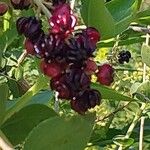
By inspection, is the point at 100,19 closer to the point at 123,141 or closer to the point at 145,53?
the point at 145,53

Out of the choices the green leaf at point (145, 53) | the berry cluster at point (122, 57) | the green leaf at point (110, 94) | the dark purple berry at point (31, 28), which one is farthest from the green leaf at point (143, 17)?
the berry cluster at point (122, 57)

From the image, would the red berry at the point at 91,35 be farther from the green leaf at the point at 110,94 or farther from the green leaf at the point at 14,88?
the green leaf at the point at 14,88

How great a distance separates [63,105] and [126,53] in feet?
0.83

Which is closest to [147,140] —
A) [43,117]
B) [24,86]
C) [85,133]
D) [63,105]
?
[63,105]

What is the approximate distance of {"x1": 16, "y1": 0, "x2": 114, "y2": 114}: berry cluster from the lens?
69 cm

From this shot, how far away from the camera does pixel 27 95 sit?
0.83 m

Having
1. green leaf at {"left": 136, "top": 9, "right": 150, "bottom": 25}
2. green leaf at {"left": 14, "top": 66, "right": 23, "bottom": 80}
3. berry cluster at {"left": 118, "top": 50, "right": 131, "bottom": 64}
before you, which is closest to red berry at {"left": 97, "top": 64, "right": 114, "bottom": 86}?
green leaf at {"left": 136, "top": 9, "right": 150, "bottom": 25}

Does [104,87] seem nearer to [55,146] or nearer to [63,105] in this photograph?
[55,146]

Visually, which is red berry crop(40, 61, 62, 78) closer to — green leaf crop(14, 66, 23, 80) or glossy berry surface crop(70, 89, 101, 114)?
glossy berry surface crop(70, 89, 101, 114)

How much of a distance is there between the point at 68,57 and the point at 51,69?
23 millimetres

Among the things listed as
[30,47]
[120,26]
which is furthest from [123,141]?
[30,47]

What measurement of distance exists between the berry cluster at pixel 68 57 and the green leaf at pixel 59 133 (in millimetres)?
34

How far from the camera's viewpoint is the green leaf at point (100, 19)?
2.64ft

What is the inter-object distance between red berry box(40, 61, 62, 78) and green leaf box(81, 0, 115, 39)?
0.12 metres
